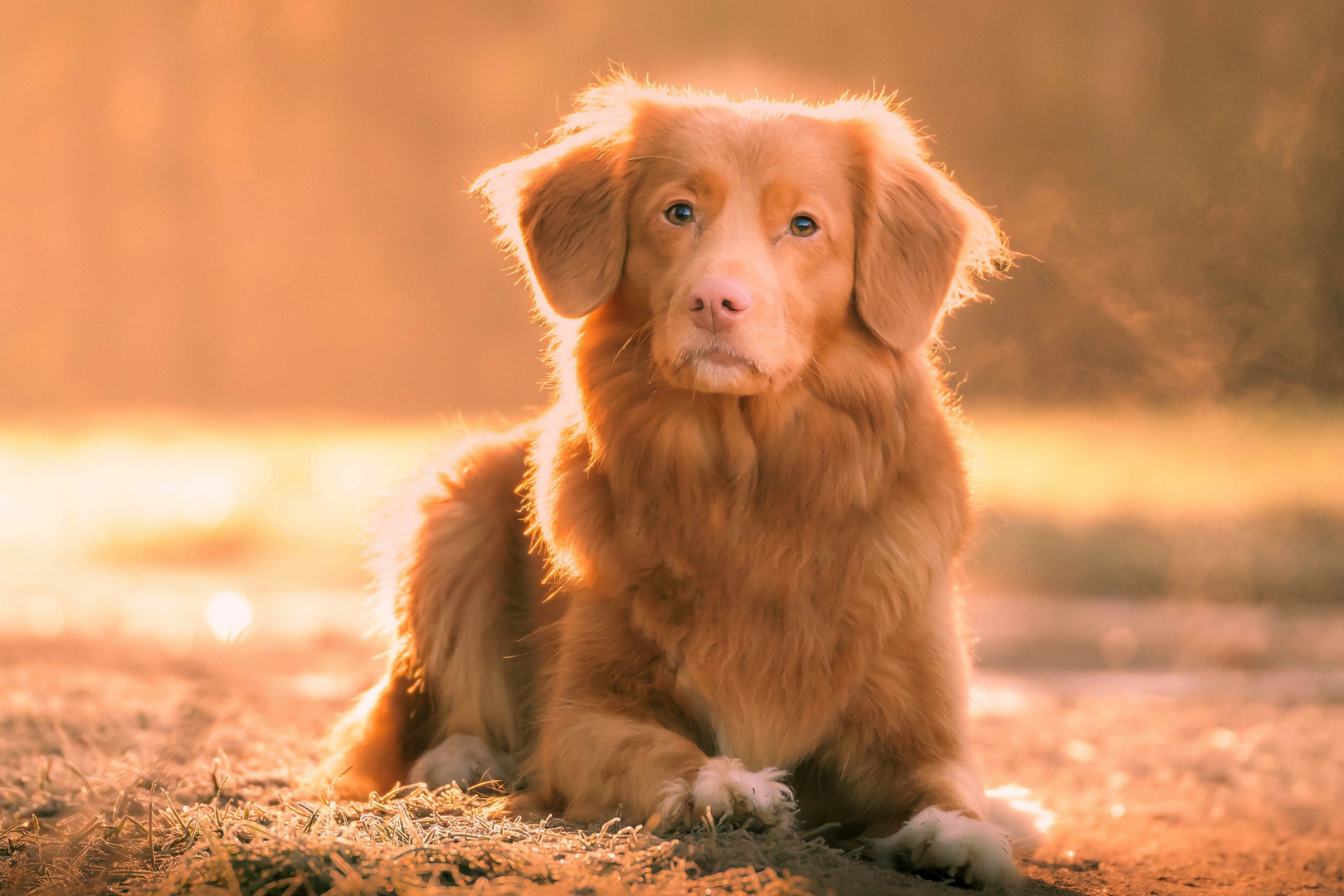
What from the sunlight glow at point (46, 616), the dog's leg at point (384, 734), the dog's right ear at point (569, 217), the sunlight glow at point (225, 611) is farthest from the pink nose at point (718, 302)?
the sunlight glow at point (46, 616)

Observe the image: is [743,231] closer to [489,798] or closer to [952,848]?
[952,848]

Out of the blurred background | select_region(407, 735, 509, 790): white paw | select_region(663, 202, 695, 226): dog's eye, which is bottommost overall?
select_region(407, 735, 509, 790): white paw

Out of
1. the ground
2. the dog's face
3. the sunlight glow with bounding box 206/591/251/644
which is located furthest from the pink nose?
the sunlight glow with bounding box 206/591/251/644

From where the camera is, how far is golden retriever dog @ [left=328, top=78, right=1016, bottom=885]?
2.91 metres

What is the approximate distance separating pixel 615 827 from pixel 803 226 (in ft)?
5.33

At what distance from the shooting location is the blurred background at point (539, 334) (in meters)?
8.84

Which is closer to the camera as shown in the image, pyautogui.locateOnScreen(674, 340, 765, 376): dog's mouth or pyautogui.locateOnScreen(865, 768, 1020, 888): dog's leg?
pyautogui.locateOnScreen(865, 768, 1020, 888): dog's leg

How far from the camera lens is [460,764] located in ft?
12.2

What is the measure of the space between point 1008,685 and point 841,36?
14.3 meters

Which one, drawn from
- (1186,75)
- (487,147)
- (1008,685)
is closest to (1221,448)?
(1186,75)

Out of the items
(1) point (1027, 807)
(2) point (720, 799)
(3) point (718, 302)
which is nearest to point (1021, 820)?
(1) point (1027, 807)

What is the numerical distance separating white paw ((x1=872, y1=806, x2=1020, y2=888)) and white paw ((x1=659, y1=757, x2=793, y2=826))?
11.5 inches

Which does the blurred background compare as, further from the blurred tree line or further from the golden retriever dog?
the golden retriever dog

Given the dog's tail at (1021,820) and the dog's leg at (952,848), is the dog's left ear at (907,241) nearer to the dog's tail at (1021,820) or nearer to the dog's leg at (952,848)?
the dog's leg at (952,848)
